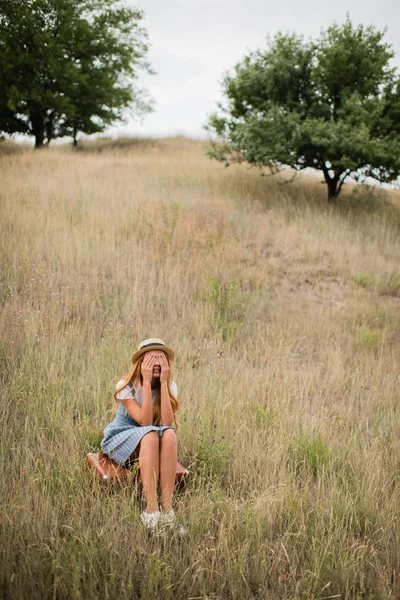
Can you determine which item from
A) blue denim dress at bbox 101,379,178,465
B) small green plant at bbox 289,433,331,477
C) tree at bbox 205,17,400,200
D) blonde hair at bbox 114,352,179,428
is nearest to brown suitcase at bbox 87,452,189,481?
blue denim dress at bbox 101,379,178,465

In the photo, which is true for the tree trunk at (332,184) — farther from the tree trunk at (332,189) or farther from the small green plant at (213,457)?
the small green plant at (213,457)

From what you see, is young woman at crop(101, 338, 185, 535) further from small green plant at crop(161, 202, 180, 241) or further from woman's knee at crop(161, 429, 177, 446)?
small green plant at crop(161, 202, 180, 241)

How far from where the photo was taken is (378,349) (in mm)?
6473

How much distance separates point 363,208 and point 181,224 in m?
6.81

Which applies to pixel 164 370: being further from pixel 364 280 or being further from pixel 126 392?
pixel 364 280

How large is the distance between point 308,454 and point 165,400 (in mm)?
1310

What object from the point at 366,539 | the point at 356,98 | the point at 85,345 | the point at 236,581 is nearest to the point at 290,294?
the point at 85,345

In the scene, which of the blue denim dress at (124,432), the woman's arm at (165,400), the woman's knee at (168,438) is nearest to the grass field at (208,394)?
the blue denim dress at (124,432)

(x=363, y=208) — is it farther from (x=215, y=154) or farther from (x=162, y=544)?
(x=162, y=544)

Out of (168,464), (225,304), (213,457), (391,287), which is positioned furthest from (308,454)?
(391,287)

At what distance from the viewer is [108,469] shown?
3361 mm

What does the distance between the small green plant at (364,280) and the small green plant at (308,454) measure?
5.34 meters

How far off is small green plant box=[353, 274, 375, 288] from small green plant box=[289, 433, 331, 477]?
17.5 feet

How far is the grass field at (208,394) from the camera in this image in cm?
278
